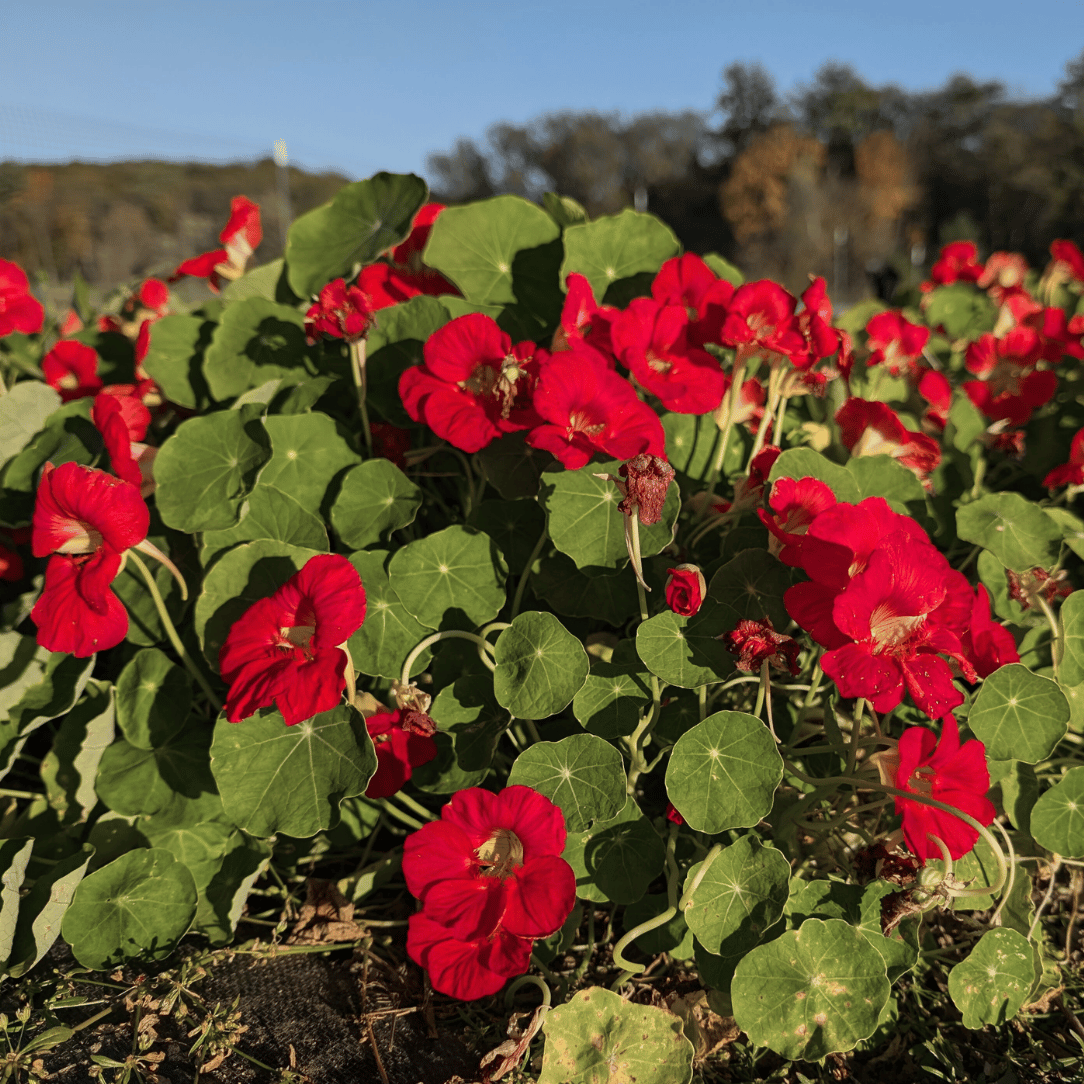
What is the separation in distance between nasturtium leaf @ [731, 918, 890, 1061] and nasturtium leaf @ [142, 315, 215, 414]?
1808 mm

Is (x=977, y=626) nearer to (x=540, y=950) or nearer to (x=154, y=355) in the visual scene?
(x=540, y=950)

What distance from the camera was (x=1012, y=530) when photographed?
1.74 meters

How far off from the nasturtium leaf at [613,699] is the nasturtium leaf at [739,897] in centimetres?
27

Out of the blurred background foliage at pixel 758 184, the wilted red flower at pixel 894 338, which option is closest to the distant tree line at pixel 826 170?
the blurred background foliage at pixel 758 184

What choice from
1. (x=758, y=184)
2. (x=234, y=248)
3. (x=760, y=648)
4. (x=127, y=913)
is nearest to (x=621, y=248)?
(x=234, y=248)

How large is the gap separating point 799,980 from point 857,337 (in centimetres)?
231

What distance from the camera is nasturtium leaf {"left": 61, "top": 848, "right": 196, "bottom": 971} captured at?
1.45 metres

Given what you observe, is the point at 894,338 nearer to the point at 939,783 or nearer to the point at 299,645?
the point at 939,783

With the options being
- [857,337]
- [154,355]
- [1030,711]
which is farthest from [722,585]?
[857,337]

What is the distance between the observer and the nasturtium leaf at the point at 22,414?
1987 millimetres

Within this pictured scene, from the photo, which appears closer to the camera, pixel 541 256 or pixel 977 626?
pixel 977 626

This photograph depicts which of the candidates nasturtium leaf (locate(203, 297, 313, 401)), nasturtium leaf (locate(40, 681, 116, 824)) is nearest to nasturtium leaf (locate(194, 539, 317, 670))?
nasturtium leaf (locate(40, 681, 116, 824))

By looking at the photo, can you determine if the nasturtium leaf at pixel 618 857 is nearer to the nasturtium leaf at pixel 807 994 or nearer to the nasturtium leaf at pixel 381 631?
the nasturtium leaf at pixel 807 994

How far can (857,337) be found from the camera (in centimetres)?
289
